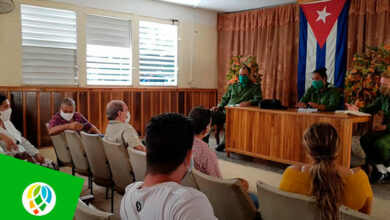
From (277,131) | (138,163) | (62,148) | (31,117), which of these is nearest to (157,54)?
(31,117)

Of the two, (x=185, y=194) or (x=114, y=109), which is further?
(x=114, y=109)

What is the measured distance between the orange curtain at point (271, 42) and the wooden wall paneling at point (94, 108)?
10.1ft

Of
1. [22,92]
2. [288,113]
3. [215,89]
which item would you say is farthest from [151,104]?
[288,113]

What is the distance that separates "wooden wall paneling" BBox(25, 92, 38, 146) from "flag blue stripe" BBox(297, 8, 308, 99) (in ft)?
15.6

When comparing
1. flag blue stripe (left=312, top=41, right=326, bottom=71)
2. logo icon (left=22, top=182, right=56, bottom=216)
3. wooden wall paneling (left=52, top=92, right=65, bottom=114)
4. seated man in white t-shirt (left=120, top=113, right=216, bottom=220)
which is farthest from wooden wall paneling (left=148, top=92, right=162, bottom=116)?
logo icon (left=22, top=182, right=56, bottom=216)

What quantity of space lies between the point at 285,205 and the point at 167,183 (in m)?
0.68

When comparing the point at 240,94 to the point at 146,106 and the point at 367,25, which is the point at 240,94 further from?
the point at 367,25

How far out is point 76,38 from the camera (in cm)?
560

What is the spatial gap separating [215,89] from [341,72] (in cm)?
285

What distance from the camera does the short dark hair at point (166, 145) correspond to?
1115 mm

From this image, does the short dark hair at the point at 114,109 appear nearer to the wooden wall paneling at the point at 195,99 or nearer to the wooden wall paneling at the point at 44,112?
the wooden wall paneling at the point at 44,112

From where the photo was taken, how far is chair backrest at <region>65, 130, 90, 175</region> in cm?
313

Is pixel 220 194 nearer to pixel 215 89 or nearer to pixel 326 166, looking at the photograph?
pixel 326 166

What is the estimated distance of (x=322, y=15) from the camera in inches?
235
